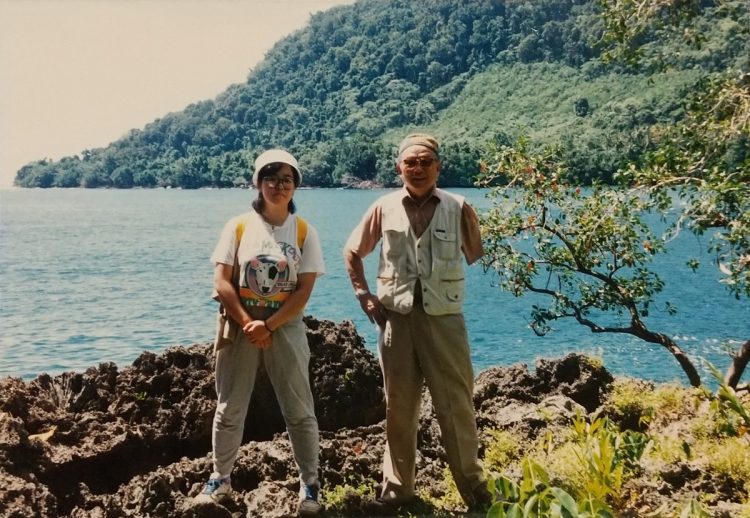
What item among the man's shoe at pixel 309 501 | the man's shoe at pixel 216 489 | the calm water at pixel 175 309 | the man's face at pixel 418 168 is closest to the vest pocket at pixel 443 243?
the man's face at pixel 418 168

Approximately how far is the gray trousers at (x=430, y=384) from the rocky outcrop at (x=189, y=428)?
17.3 inches

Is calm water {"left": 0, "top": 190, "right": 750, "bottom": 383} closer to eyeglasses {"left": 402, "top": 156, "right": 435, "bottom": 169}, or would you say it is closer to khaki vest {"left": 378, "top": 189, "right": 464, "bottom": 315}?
khaki vest {"left": 378, "top": 189, "right": 464, "bottom": 315}

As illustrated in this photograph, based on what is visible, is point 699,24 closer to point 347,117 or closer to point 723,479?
point 723,479

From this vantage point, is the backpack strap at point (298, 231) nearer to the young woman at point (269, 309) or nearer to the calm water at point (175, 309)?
the young woman at point (269, 309)

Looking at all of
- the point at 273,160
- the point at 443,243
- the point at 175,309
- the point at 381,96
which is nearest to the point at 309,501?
the point at 443,243

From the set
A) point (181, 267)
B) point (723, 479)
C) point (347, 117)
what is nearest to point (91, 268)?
point (181, 267)

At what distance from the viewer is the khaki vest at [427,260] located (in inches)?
150

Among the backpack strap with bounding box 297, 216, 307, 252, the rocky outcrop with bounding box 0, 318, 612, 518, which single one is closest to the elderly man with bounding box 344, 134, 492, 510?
the backpack strap with bounding box 297, 216, 307, 252

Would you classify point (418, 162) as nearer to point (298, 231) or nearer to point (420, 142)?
point (420, 142)

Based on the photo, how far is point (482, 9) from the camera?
222 feet

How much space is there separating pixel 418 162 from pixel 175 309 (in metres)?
26.4

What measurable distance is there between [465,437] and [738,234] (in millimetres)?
3701

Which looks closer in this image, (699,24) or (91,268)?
(699,24)

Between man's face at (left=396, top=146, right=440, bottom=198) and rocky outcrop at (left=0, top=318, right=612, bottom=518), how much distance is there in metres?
1.85
